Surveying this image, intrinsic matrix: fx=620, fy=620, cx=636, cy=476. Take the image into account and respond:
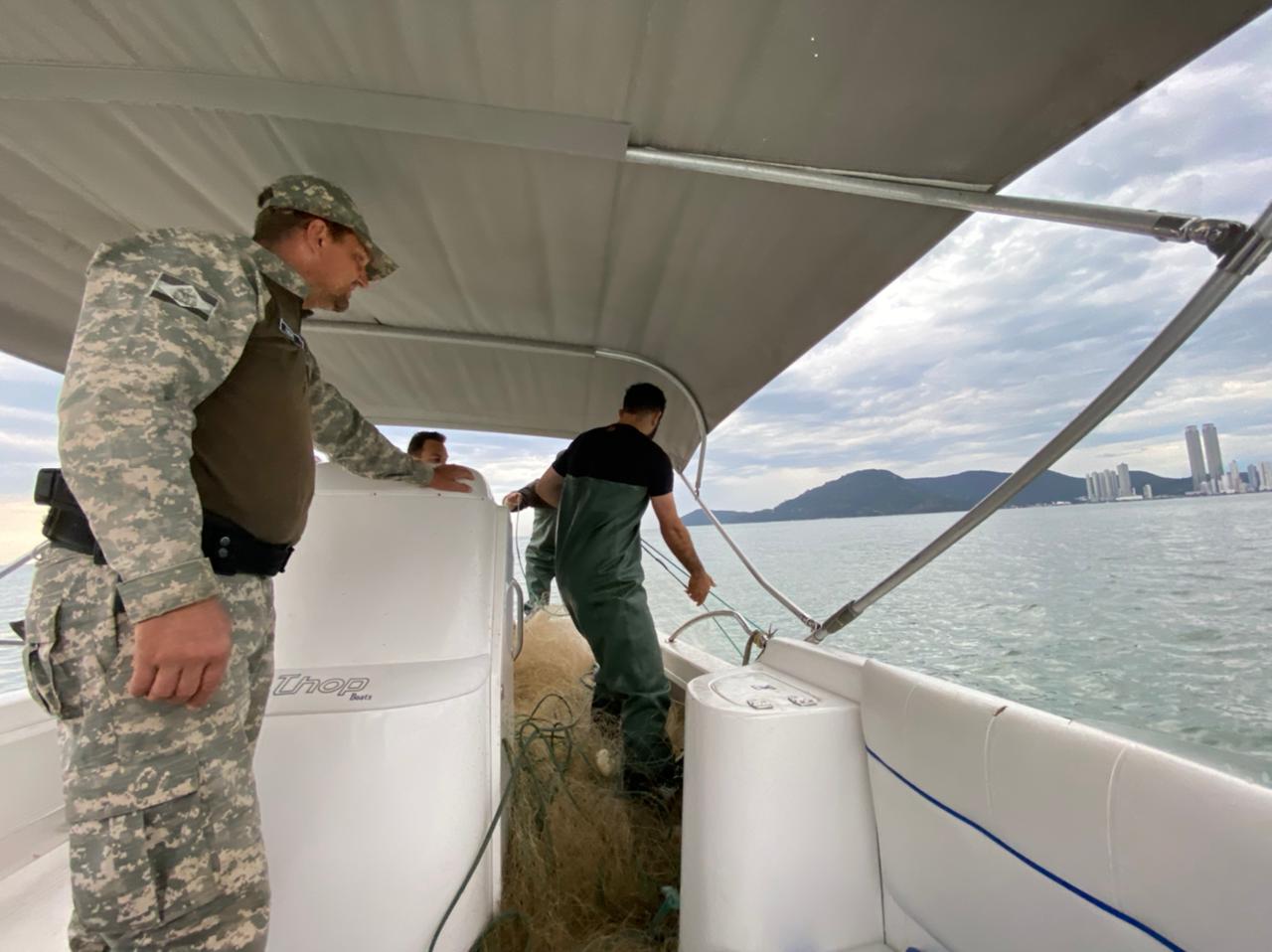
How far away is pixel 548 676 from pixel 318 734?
221cm

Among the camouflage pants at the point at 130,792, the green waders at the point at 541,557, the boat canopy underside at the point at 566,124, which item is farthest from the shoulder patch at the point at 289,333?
the green waders at the point at 541,557

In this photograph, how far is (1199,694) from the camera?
1597 millimetres

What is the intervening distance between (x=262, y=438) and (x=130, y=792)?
0.51 m

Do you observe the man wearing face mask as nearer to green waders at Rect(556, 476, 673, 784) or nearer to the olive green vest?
green waders at Rect(556, 476, 673, 784)

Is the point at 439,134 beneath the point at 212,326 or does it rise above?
above

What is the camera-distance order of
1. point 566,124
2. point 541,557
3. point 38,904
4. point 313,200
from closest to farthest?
1. point 313,200
2. point 566,124
3. point 38,904
4. point 541,557

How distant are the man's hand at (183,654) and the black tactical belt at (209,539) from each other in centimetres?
13

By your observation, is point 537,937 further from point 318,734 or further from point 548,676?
point 548,676

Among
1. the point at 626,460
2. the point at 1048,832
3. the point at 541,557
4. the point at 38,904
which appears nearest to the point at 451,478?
the point at 626,460

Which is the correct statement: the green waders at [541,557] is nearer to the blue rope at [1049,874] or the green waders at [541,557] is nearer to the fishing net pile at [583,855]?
the fishing net pile at [583,855]

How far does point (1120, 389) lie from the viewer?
1227 millimetres

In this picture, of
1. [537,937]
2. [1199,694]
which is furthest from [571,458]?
[1199,694]

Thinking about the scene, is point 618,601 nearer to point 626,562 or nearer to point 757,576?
point 626,562

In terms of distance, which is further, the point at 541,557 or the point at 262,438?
the point at 541,557
